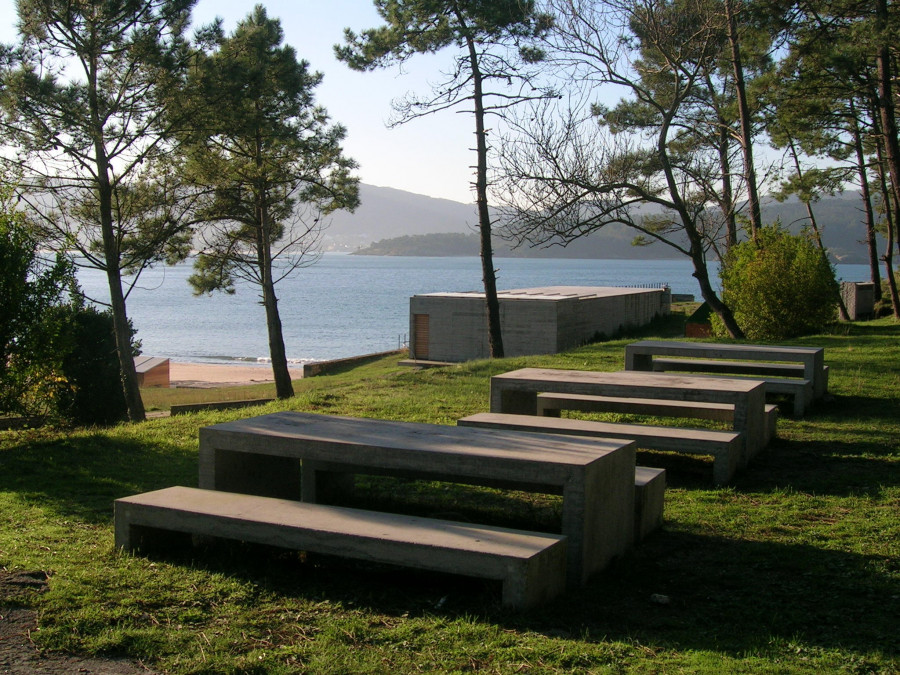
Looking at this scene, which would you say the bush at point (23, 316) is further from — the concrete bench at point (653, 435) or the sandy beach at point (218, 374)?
the sandy beach at point (218, 374)

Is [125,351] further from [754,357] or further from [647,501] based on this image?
[647,501]

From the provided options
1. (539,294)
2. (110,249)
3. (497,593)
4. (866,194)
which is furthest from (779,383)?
(539,294)

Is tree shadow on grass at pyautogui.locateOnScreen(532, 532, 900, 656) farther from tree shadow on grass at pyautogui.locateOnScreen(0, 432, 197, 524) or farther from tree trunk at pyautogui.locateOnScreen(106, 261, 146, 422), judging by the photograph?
tree trunk at pyautogui.locateOnScreen(106, 261, 146, 422)

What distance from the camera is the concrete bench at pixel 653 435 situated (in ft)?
18.1

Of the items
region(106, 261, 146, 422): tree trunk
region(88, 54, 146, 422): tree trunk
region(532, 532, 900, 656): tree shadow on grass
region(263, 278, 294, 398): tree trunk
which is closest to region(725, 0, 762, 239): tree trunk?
region(88, 54, 146, 422): tree trunk

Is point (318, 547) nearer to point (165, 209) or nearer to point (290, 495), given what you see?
point (290, 495)

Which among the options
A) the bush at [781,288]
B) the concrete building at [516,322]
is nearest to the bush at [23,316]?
the bush at [781,288]

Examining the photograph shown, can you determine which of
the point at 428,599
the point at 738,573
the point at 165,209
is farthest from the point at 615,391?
the point at 165,209

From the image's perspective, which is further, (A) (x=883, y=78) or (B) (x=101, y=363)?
(B) (x=101, y=363)

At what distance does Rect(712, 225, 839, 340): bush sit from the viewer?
15.2 meters

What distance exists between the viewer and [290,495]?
5.14 m

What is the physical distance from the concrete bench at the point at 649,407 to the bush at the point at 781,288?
8759 mm

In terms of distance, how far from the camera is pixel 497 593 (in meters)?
3.59

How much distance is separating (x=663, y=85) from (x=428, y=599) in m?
17.6
